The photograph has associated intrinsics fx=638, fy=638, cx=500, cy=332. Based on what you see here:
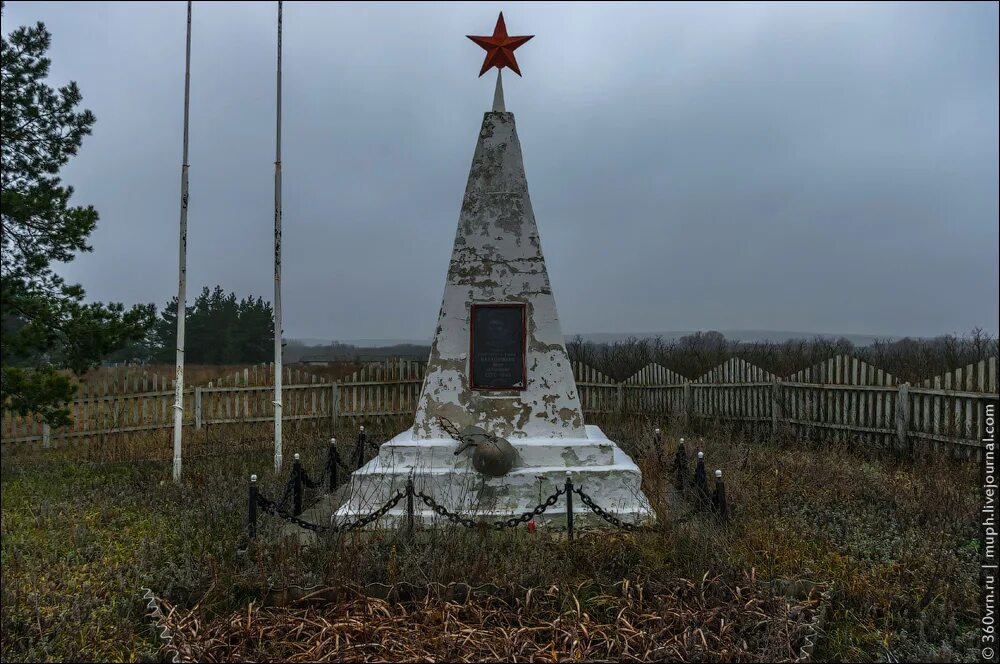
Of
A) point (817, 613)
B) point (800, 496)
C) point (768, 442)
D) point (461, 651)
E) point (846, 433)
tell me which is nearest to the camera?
point (461, 651)

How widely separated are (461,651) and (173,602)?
223 cm

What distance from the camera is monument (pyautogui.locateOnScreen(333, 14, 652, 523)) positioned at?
6922mm

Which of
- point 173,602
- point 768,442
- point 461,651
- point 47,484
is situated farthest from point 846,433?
point 47,484

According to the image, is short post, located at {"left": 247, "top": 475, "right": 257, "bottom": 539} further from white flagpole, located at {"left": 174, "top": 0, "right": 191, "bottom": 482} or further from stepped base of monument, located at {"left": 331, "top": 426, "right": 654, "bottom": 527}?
white flagpole, located at {"left": 174, "top": 0, "right": 191, "bottom": 482}

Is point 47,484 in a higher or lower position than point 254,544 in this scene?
higher

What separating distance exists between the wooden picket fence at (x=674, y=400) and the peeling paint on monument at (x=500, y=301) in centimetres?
511

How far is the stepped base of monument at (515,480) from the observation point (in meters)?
6.59

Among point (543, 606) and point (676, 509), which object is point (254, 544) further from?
point (676, 509)

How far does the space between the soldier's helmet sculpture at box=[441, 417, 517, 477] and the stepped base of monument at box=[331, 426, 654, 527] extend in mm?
103

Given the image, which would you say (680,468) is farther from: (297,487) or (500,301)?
(297,487)

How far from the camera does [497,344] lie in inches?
284

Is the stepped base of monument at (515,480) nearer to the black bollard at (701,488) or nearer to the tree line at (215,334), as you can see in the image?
the black bollard at (701,488)

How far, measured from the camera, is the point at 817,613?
14.6ft

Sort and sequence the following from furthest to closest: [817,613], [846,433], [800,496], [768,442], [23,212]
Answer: [768,442], [846,433], [800,496], [817,613], [23,212]
